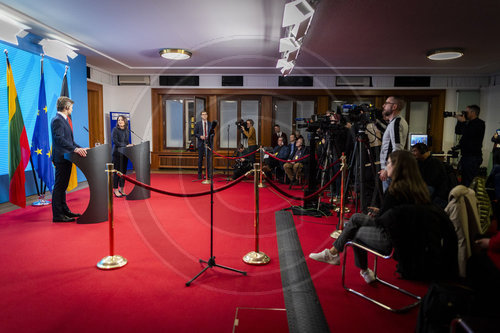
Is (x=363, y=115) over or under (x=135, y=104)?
under

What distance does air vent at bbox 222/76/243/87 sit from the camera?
9172mm

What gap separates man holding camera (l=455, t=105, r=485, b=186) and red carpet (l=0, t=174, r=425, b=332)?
3080 millimetres

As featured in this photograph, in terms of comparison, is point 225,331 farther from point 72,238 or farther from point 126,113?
point 126,113

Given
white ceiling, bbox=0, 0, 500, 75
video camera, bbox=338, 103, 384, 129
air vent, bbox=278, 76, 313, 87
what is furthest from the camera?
air vent, bbox=278, 76, 313, 87

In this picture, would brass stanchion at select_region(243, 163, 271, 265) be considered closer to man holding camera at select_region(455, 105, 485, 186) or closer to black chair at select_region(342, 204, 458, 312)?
black chair at select_region(342, 204, 458, 312)

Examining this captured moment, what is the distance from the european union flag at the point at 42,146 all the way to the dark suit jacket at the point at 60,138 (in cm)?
125

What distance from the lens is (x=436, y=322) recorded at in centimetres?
138

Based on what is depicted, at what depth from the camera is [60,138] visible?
12.6 feet

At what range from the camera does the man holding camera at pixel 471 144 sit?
5.13m

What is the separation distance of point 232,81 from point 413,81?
5221 mm

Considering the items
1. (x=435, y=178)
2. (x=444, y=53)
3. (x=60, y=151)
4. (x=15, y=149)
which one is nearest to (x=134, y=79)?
(x=15, y=149)

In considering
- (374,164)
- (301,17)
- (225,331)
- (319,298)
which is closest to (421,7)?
(301,17)

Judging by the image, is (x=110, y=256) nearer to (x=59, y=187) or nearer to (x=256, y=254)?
(x=256, y=254)

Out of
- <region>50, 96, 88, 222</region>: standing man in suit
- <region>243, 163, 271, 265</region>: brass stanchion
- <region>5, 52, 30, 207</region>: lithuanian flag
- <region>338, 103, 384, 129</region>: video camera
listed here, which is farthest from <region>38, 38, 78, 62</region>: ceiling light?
<region>338, 103, 384, 129</region>: video camera
